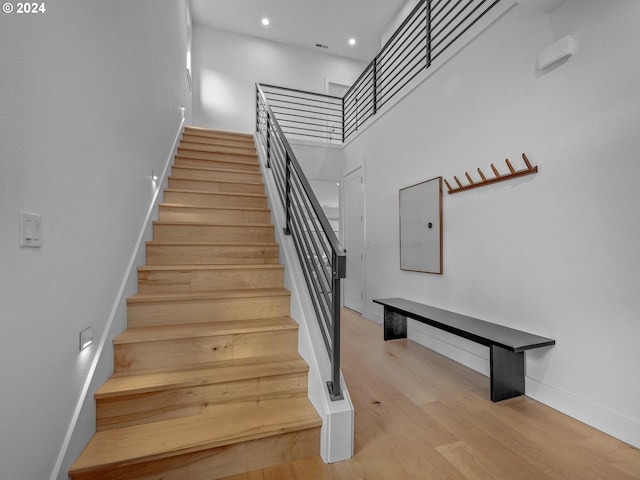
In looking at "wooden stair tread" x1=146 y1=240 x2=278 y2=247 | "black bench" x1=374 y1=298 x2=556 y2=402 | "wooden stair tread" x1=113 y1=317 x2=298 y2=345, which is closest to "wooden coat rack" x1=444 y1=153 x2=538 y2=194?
"black bench" x1=374 y1=298 x2=556 y2=402

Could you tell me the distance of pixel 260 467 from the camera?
4.73 ft

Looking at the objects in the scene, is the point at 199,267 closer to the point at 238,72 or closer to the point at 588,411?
the point at 588,411

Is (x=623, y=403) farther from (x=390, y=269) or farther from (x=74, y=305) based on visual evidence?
(x=74, y=305)

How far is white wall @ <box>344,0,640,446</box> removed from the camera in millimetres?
1670

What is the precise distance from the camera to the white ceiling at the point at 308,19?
548 centimetres

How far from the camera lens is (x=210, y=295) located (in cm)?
204

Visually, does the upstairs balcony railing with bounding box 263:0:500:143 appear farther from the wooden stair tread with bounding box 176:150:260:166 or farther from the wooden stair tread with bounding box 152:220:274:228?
the wooden stair tread with bounding box 152:220:274:228

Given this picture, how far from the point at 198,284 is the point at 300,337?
2.80 ft

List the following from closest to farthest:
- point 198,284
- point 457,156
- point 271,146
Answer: point 198,284, point 457,156, point 271,146

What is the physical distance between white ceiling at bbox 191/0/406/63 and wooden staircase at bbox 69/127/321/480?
4862 millimetres

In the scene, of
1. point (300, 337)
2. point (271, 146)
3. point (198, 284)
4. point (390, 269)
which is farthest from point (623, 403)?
point (271, 146)

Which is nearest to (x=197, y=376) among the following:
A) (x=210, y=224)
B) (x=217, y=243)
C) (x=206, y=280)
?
(x=206, y=280)

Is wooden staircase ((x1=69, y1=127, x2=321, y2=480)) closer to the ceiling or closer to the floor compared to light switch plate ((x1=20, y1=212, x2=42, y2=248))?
closer to the floor

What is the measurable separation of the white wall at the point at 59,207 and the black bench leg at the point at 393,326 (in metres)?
2.48
